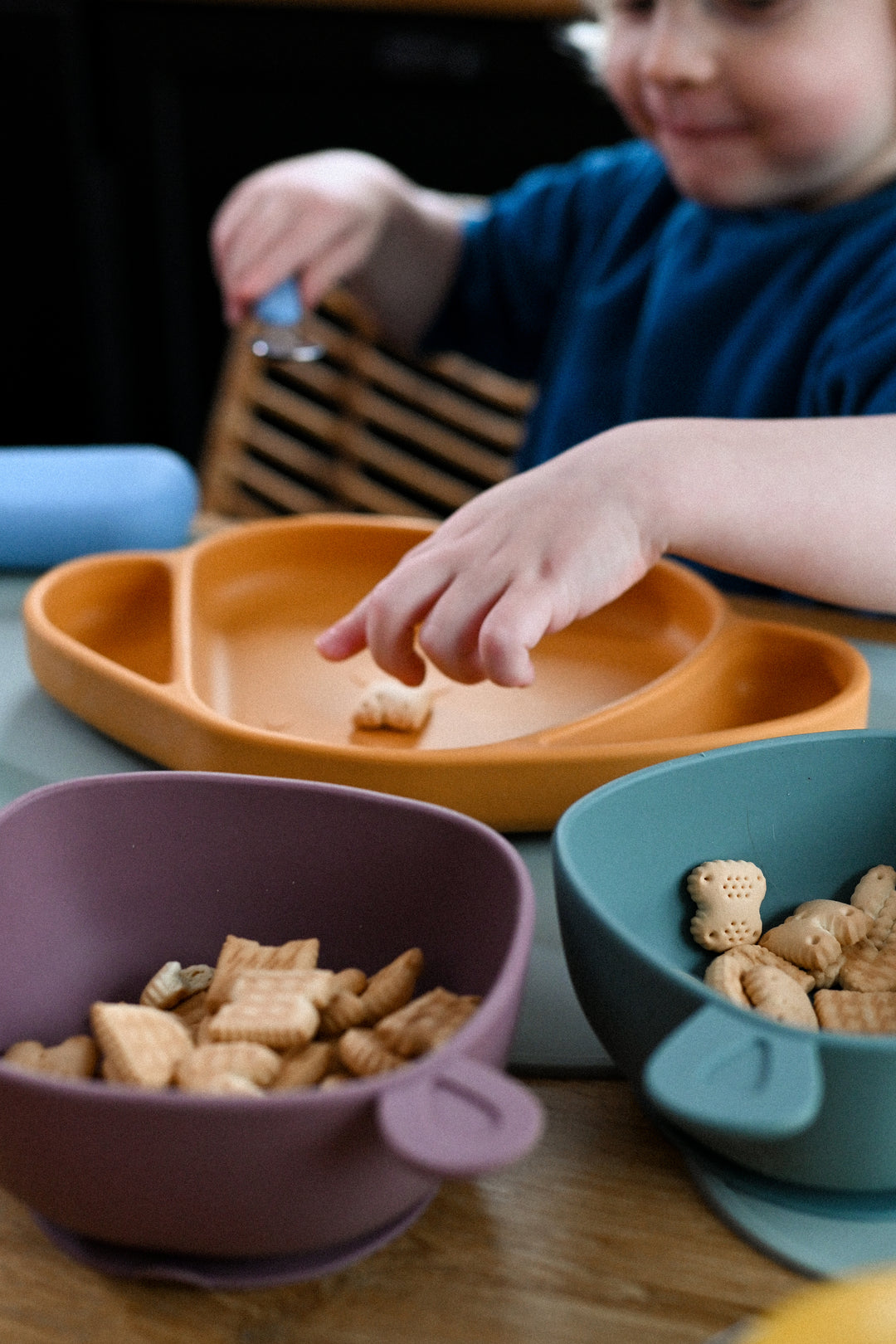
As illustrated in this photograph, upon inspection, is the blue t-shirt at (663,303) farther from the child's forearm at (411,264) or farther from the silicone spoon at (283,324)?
the silicone spoon at (283,324)

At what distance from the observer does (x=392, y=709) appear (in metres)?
0.53

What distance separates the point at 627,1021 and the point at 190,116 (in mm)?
1794

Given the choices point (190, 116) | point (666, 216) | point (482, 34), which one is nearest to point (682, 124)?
point (666, 216)

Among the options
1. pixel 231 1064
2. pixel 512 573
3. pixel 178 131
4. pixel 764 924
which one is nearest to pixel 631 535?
pixel 512 573

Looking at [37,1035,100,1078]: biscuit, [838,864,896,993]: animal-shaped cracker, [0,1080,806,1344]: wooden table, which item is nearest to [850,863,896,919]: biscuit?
[838,864,896,993]: animal-shaped cracker

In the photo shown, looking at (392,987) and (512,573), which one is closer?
(392,987)

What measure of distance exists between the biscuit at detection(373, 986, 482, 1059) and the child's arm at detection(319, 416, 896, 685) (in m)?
0.16

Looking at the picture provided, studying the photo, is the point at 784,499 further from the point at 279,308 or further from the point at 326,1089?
the point at 279,308

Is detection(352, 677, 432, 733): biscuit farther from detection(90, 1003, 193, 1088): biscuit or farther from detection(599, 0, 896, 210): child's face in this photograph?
detection(599, 0, 896, 210): child's face

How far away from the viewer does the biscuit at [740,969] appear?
1.12 ft

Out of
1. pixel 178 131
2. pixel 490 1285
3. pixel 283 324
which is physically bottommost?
pixel 490 1285

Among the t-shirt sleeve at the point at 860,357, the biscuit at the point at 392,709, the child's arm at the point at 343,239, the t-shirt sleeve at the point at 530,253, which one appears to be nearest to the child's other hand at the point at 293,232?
the child's arm at the point at 343,239

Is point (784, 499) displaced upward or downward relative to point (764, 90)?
downward

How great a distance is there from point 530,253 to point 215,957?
869 millimetres
